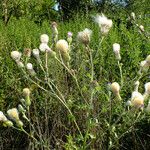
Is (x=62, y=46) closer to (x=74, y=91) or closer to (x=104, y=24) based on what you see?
(x=104, y=24)

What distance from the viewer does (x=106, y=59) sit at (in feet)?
19.3

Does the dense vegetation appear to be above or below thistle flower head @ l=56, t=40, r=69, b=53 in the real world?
above

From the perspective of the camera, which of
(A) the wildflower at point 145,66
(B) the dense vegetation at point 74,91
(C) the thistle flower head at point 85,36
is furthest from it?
(B) the dense vegetation at point 74,91

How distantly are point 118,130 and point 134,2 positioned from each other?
1968 cm

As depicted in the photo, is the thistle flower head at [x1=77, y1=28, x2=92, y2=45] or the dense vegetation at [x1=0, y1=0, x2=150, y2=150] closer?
the thistle flower head at [x1=77, y1=28, x2=92, y2=45]

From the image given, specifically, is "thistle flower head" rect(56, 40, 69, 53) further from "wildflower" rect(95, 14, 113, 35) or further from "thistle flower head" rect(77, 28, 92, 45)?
"wildflower" rect(95, 14, 113, 35)

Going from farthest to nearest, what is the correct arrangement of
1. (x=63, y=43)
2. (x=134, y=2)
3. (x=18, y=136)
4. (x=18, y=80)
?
(x=134, y=2) < (x=18, y=80) < (x=18, y=136) < (x=63, y=43)

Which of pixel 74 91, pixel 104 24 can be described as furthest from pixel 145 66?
pixel 74 91

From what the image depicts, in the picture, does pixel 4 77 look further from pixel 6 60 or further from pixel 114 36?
pixel 114 36

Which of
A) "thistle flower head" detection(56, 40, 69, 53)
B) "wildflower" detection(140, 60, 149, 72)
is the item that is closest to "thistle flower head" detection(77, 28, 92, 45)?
"thistle flower head" detection(56, 40, 69, 53)

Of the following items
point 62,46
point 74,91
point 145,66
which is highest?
point 74,91

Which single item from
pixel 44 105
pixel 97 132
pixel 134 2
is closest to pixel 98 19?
pixel 97 132

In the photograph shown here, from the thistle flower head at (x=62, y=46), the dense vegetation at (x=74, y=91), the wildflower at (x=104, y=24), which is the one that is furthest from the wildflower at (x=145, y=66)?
the dense vegetation at (x=74, y=91)

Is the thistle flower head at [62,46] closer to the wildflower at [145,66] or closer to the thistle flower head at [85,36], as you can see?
the thistle flower head at [85,36]
